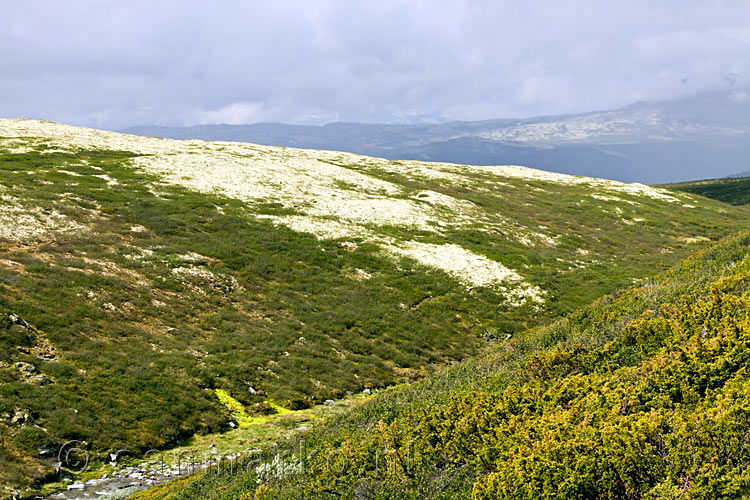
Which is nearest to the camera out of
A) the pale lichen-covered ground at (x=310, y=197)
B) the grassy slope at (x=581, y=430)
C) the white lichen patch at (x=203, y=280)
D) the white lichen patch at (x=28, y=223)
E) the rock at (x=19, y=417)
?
the grassy slope at (x=581, y=430)

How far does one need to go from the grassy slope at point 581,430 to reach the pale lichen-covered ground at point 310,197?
101 feet

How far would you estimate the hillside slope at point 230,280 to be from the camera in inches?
878

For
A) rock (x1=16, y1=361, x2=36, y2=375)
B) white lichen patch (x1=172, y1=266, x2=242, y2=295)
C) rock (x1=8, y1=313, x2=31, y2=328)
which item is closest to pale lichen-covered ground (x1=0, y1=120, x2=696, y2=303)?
white lichen patch (x1=172, y1=266, x2=242, y2=295)

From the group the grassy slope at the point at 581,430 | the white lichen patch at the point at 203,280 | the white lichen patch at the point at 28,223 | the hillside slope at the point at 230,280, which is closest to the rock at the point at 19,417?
the hillside slope at the point at 230,280

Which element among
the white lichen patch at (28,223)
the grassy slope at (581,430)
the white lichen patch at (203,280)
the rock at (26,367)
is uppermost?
the white lichen patch at (28,223)

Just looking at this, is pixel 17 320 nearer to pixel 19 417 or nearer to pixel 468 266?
pixel 19 417

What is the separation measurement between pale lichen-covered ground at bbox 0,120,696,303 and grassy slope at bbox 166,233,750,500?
3076 cm

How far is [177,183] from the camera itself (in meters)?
69.2

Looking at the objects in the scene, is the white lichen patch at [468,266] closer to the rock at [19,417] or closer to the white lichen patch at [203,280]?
the white lichen patch at [203,280]

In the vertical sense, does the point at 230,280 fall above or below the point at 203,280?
below

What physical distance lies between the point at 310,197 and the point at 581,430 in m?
69.2

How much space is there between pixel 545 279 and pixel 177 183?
177 feet

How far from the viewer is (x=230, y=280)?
1581 inches

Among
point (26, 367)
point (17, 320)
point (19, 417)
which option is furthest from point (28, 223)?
point (19, 417)
